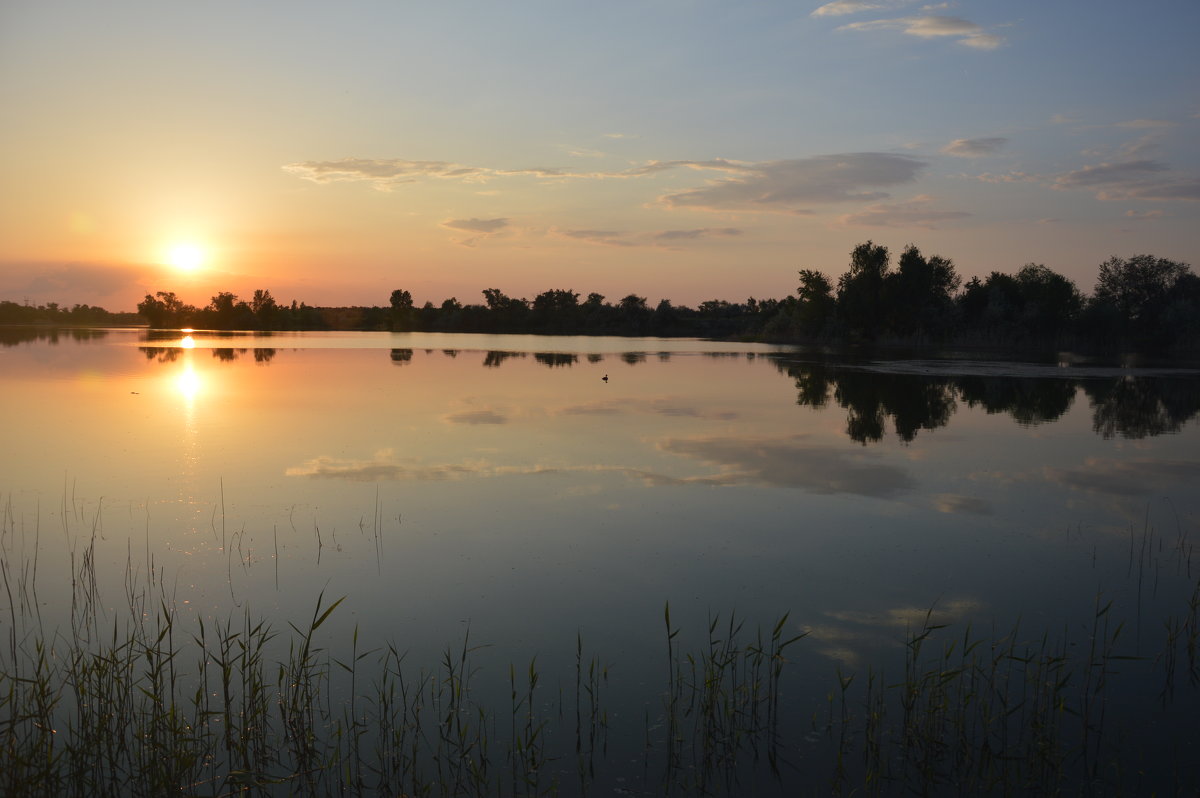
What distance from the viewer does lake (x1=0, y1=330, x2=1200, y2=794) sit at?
6.94m

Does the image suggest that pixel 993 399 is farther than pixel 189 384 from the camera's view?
No

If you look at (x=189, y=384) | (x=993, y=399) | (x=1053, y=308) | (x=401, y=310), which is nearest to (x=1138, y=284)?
(x=1053, y=308)

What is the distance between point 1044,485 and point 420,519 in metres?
10.8

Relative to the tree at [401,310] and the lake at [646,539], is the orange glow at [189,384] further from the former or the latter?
the tree at [401,310]

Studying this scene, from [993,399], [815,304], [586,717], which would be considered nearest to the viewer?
[586,717]

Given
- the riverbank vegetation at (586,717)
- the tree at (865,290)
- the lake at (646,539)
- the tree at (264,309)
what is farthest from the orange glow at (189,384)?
the tree at (264,309)

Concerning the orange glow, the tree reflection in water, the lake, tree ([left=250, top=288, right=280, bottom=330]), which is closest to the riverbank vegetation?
the lake

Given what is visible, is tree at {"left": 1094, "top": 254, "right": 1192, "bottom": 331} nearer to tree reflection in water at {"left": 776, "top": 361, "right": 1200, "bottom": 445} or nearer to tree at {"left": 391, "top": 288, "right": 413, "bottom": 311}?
tree reflection in water at {"left": 776, "top": 361, "right": 1200, "bottom": 445}

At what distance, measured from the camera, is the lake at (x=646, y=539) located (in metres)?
6.94

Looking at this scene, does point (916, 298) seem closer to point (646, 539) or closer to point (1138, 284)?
point (1138, 284)

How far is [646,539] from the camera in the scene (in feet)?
34.5

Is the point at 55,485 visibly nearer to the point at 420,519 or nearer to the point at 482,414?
the point at 420,519

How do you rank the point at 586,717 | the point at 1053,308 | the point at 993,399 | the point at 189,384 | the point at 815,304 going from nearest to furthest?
the point at 586,717
the point at 993,399
the point at 189,384
the point at 1053,308
the point at 815,304

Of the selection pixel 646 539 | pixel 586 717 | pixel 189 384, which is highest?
pixel 189 384
